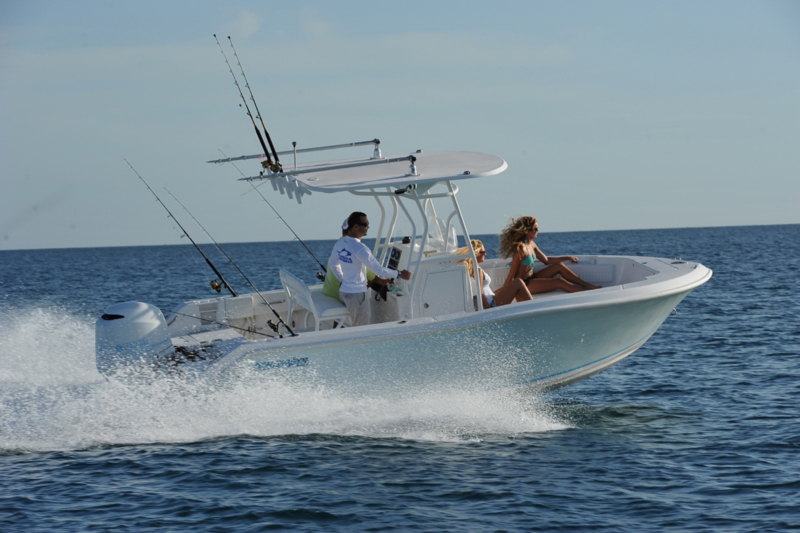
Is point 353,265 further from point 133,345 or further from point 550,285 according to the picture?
point 550,285

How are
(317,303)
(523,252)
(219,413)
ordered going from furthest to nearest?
(523,252) < (317,303) < (219,413)

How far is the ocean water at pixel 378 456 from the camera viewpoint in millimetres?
5688

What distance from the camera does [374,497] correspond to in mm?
5910

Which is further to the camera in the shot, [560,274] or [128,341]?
[560,274]

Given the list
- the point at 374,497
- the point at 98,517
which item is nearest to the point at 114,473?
the point at 98,517

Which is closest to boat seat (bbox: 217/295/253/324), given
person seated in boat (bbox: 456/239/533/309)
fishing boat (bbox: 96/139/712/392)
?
fishing boat (bbox: 96/139/712/392)

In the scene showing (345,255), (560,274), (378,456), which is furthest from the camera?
(560,274)

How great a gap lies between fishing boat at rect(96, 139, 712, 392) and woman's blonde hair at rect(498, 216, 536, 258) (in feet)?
1.90

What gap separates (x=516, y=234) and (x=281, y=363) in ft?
8.80

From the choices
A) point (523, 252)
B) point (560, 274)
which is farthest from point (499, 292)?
point (560, 274)

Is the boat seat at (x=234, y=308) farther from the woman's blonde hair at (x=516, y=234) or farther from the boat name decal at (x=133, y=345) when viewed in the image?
the woman's blonde hair at (x=516, y=234)

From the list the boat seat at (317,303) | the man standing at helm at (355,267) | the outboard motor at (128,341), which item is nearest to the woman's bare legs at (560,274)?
the man standing at helm at (355,267)

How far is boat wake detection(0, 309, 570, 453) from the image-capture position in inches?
271

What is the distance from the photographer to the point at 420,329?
22.5 ft
